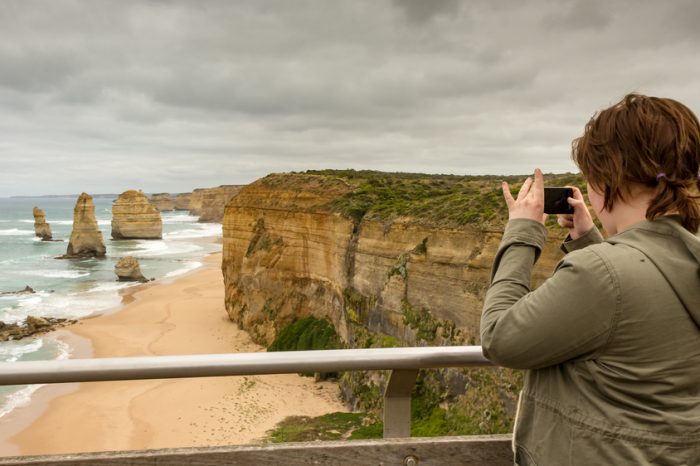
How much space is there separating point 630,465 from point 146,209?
3865 inches

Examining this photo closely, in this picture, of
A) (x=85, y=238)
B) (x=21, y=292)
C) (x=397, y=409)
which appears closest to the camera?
(x=397, y=409)

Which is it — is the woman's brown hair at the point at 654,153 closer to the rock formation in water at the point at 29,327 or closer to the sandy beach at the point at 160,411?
the sandy beach at the point at 160,411

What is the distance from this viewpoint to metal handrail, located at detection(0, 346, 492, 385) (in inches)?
91.5

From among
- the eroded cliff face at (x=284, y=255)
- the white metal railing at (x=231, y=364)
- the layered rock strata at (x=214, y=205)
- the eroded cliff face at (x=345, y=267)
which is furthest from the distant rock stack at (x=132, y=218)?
the white metal railing at (x=231, y=364)

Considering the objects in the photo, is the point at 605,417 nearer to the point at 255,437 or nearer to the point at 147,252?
the point at 255,437

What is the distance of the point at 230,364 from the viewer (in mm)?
2371

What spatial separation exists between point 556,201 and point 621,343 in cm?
71

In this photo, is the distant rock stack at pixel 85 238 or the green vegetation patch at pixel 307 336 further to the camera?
the distant rock stack at pixel 85 238

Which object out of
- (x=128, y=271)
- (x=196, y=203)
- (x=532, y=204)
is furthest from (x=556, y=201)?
(x=196, y=203)

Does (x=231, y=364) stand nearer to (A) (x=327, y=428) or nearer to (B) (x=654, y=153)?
(B) (x=654, y=153)

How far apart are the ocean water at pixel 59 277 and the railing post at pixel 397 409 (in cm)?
2223

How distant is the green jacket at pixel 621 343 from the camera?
150 centimetres

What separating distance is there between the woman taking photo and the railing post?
0.91 m

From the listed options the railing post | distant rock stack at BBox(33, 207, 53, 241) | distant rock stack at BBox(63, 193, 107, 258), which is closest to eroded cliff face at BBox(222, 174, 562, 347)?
the railing post
